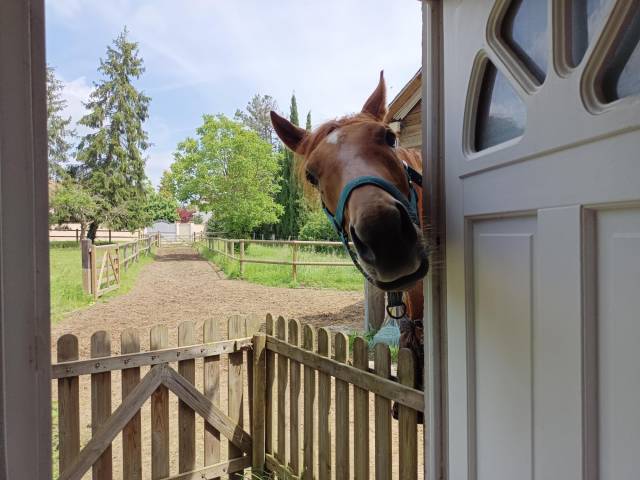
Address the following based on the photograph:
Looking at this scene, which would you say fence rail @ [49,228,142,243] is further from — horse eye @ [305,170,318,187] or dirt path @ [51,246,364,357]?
dirt path @ [51,246,364,357]

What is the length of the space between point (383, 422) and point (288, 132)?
1.23 metres

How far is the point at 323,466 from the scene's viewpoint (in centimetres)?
178

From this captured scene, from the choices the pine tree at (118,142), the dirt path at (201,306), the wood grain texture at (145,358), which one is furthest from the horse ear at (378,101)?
the pine tree at (118,142)

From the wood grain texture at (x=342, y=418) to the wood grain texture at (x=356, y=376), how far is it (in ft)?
0.14

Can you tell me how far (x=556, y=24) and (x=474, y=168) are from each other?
0.27 m

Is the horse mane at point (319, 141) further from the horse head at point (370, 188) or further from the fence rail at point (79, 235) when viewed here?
the fence rail at point (79, 235)

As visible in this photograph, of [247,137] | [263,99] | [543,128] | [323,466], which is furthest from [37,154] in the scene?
[263,99]

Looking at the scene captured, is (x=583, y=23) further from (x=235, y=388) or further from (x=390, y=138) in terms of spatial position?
(x=235, y=388)

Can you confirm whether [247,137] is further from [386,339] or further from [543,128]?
[543,128]

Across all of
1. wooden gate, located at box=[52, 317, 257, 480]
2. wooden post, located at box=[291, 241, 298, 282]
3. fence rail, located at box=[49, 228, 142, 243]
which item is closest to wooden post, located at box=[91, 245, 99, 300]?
fence rail, located at box=[49, 228, 142, 243]

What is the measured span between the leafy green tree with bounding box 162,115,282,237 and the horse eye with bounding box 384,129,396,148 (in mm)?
13212

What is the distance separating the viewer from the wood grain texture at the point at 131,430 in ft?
5.72

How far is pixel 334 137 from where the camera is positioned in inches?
46.6

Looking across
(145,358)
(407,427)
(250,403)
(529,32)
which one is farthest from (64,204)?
(529,32)
